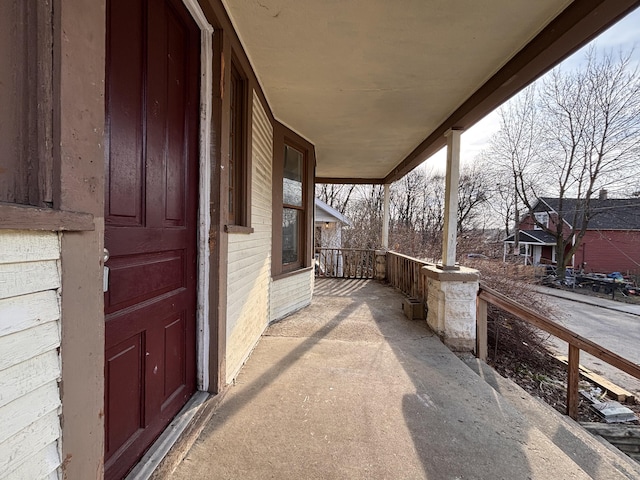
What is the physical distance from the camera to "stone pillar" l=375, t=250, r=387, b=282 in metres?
7.89

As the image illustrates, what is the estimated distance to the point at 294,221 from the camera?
482 cm

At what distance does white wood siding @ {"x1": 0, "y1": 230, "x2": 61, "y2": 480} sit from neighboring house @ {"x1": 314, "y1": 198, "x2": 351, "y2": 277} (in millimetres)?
7508

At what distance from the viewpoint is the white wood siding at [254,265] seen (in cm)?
242

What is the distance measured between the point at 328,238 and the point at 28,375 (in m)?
12.4

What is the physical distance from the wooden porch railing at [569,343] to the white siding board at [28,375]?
3076 millimetres

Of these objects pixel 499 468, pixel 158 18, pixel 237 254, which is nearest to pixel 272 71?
pixel 158 18

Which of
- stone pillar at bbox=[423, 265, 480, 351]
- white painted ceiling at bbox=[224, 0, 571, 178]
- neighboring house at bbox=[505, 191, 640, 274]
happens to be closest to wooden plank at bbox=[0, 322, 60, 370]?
white painted ceiling at bbox=[224, 0, 571, 178]

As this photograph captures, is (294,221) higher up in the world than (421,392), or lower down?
higher up

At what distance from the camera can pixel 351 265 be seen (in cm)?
834

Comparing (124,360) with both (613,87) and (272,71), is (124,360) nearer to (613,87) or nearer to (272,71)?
(272,71)

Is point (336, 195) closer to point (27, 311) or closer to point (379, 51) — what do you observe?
point (379, 51)

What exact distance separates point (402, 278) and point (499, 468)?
4.87m

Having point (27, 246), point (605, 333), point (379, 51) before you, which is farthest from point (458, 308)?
point (605, 333)

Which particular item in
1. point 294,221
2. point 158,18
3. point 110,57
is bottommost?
point 294,221
